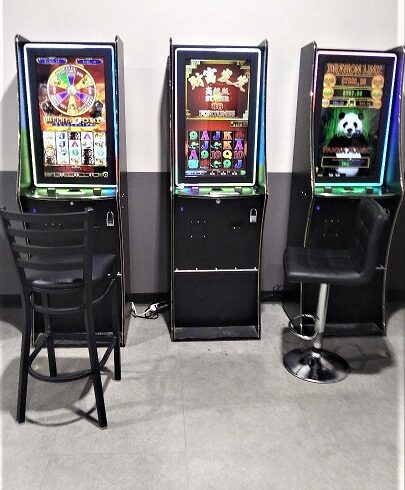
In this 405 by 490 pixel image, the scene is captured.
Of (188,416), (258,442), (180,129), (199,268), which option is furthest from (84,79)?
(258,442)

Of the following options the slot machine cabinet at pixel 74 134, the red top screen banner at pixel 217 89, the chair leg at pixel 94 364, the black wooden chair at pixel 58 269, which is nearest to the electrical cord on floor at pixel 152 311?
the slot machine cabinet at pixel 74 134

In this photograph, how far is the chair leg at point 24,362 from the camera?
7.99 ft

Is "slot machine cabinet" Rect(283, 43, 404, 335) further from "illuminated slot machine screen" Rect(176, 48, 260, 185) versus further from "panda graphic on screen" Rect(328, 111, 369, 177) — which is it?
"illuminated slot machine screen" Rect(176, 48, 260, 185)

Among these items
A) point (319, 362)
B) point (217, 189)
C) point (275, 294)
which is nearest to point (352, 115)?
point (217, 189)

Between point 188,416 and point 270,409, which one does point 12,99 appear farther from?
point 270,409

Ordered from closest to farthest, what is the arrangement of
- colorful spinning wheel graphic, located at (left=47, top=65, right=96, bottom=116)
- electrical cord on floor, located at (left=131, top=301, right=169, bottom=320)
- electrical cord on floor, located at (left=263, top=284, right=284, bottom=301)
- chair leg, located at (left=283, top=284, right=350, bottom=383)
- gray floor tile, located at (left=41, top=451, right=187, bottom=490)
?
gray floor tile, located at (left=41, top=451, right=187, bottom=490), chair leg, located at (left=283, top=284, right=350, bottom=383), colorful spinning wheel graphic, located at (left=47, top=65, right=96, bottom=116), electrical cord on floor, located at (left=131, top=301, right=169, bottom=320), electrical cord on floor, located at (left=263, top=284, right=284, bottom=301)

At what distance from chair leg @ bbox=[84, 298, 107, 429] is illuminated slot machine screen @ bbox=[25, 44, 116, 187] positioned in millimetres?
1154

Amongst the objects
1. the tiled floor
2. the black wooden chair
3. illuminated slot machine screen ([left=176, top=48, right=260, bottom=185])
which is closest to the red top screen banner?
illuminated slot machine screen ([left=176, top=48, right=260, bottom=185])

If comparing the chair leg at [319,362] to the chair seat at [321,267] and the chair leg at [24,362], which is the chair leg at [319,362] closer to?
the chair seat at [321,267]

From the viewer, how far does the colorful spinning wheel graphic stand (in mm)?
3072

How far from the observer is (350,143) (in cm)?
335

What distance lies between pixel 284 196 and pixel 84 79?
1717 millimetres

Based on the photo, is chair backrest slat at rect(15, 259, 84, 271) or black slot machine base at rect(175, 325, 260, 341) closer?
chair backrest slat at rect(15, 259, 84, 271)

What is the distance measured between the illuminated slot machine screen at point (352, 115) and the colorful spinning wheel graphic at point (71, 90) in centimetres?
149
